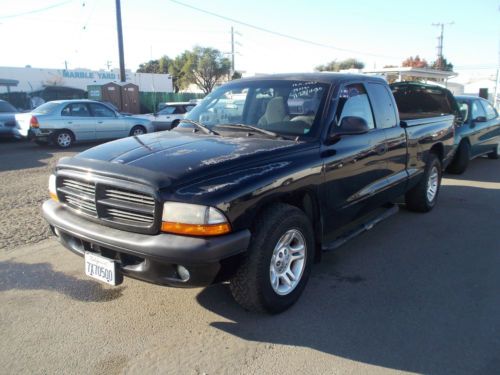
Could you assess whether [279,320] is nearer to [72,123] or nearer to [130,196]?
[130,196]

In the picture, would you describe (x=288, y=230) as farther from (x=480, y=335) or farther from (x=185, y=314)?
(x=480, y=335)

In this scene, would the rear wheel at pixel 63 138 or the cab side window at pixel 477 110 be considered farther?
the rear wheel at pixel 63 138

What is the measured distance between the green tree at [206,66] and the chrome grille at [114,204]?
56.8 m

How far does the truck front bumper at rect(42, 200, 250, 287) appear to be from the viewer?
2.69 m

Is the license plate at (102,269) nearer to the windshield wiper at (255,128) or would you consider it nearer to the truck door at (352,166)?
the windshield wiper at (255,128)

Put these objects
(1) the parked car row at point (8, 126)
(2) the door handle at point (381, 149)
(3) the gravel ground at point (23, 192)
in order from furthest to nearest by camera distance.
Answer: (1) the parked car row at point (8, 126), (3) the gravel ground at point (23, 192), (2) the door handle at point (381, 149)

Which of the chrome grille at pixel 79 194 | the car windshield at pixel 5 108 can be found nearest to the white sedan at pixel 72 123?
the car windshield at pixel 5 108

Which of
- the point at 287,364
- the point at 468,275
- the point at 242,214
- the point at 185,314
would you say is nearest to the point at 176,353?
the point at 185,314

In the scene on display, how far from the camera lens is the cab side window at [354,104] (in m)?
4.02

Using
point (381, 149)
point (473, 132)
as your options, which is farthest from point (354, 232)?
point (473, 132)

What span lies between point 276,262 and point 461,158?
24.3ft

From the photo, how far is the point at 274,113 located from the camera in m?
4.08

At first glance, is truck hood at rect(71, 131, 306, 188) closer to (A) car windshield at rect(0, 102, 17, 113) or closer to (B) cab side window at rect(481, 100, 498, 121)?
(B) cab side window at rect(481, 100, 498, 121)

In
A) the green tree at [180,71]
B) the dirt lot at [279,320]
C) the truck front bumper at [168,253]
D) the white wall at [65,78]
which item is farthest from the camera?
the green tree at [180,71]
